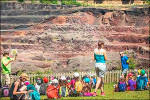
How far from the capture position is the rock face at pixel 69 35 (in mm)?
36125

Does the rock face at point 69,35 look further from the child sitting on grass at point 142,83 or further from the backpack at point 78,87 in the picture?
the backpack at point 78,87

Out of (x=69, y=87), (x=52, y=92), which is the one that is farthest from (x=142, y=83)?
(x=52, y=92)

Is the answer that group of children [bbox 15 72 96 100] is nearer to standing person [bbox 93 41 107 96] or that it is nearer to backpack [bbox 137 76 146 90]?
standing person [bbox 93 41 107 96]

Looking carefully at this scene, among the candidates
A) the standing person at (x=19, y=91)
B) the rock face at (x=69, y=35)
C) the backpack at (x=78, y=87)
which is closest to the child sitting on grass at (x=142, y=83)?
the backpack at (x=78, y=87)

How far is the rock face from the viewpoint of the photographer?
36.1 metres

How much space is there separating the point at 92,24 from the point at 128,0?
9516 millimetres

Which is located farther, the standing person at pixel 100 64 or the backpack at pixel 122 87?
the backpack at pixel 122 87

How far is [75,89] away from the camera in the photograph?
851 inches

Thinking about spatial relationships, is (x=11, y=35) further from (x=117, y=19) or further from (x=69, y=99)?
(x=69, y=99)

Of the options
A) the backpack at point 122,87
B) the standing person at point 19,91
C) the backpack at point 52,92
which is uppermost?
the standing person at point 19,91

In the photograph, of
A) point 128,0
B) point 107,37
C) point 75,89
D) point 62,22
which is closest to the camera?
point 75,89

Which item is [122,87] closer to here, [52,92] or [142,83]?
[142,83]

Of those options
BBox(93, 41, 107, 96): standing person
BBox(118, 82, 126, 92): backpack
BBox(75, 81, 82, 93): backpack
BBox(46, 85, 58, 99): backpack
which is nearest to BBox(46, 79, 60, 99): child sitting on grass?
BBox(46, 85, 58, 99): backpack

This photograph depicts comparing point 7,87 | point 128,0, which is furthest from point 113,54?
point 128,0
